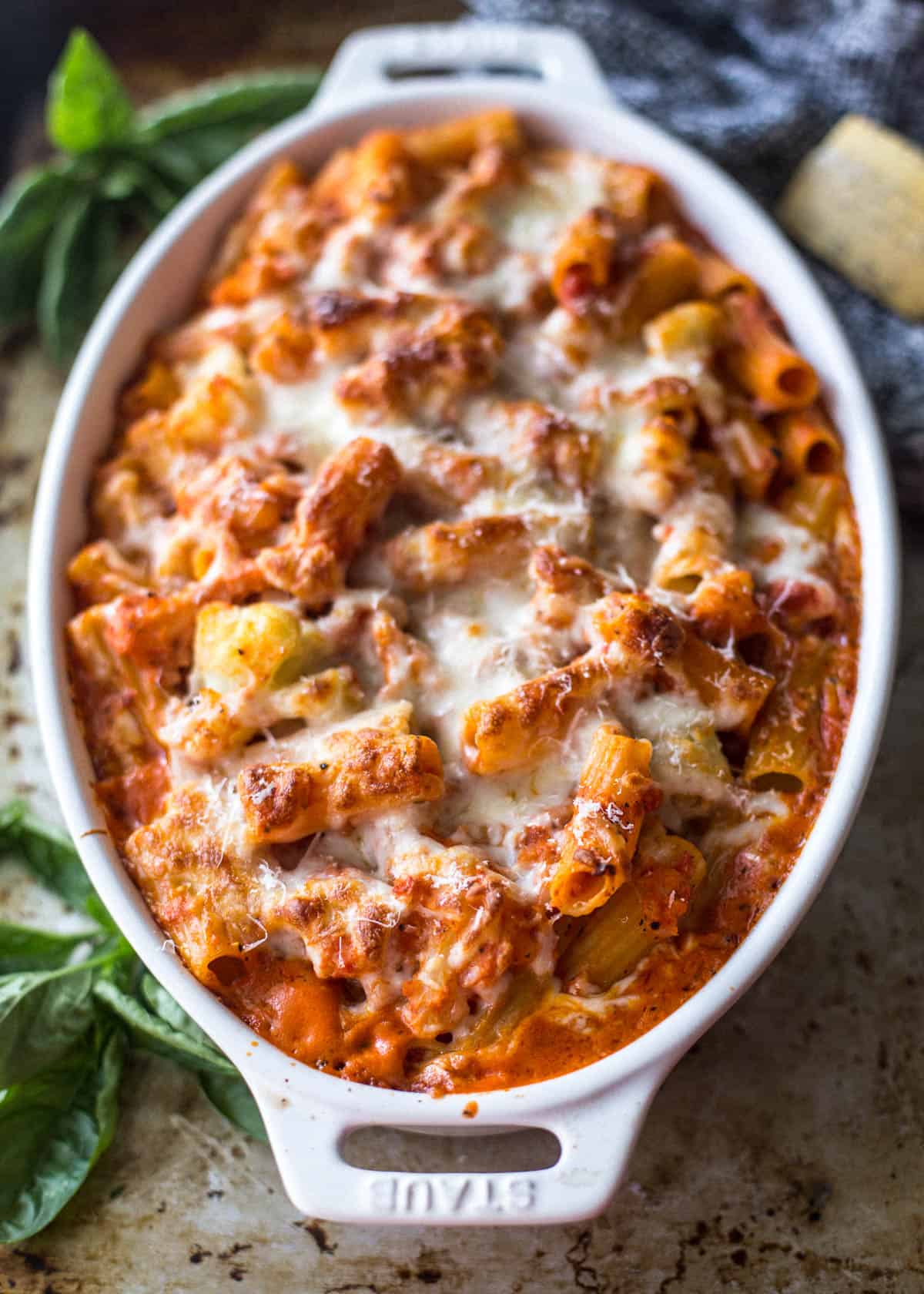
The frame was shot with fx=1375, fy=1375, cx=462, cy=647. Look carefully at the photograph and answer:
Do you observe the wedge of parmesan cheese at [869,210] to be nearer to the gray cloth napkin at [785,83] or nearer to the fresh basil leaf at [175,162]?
the gray cloth napkin at [785,83]

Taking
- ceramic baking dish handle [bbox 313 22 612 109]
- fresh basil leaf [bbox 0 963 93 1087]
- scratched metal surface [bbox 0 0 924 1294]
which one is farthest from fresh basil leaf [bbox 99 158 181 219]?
fresh basil leaf [bbox 0 963 93 1087]

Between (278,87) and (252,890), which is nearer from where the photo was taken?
(252,890)

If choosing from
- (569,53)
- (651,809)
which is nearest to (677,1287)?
(651,809)

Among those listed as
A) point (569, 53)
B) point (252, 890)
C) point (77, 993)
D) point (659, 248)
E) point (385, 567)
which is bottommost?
point (77, 993)

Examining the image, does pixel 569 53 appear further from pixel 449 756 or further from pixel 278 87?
pixel 449 756

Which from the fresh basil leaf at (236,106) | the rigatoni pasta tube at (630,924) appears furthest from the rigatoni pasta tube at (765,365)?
the fresh basil leaf at (236,106)

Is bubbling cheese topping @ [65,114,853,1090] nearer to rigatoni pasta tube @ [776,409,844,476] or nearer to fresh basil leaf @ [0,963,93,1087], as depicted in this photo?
rigatoni pasta tube @ [776,409,844,476]

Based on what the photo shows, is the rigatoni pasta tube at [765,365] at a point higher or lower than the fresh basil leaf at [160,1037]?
higher
